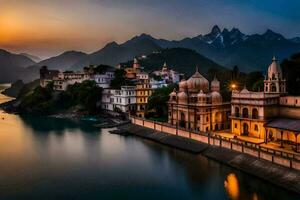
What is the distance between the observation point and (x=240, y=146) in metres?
40.3

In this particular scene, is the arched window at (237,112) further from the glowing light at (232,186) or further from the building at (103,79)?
the building at (103,79)

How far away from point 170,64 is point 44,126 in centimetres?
11272

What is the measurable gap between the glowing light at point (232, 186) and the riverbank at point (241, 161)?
6.39 feet

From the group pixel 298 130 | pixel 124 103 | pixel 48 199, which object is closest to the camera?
pixel 48 199

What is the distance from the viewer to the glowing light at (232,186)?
104ft

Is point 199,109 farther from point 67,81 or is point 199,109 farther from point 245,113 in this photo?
point 67,81

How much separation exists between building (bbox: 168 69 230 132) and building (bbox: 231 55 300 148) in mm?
4926

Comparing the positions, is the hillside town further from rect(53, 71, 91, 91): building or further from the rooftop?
rect(53, 71, 91, 91): building

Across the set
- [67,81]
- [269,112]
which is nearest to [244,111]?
[269,112]

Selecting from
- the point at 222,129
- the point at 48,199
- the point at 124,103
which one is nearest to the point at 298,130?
the point at 222,129

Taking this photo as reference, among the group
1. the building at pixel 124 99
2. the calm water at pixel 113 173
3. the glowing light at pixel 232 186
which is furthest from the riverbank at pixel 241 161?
the building at pixel 124 99

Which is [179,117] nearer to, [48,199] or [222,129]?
[222,129]

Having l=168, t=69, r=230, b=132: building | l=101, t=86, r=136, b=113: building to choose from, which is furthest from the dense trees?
l=168, t=69, r=230, b=132: building

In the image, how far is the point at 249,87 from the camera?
6588 cm
